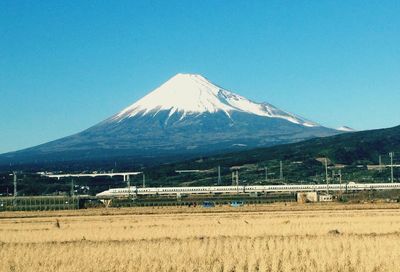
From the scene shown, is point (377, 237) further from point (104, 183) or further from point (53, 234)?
point (104, 183)

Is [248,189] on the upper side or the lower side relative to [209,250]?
upper

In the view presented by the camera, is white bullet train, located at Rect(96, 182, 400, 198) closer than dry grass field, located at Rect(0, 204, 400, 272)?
No

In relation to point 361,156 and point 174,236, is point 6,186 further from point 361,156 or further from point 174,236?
point 174,236

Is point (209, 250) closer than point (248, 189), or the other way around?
point (209, 250)

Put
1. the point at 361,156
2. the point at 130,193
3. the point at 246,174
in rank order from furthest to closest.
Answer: the point at 361,156
the point at 246,174
the point at 130,193

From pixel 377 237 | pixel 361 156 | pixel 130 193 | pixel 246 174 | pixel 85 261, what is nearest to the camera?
pixel 85 261

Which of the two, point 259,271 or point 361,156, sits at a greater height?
point 361,156

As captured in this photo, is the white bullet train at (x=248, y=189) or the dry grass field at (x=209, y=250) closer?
the dry grass field at (x=209, y=250)

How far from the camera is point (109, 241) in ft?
105

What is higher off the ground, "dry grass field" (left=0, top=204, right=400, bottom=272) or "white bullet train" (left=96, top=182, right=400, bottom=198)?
"white bullet train" (left=96, top=182, right=400, bottom=198)

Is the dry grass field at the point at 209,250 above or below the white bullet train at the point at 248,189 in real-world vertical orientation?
below

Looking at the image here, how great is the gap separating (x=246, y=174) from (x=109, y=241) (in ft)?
456

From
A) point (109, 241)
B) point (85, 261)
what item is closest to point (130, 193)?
point (109, 241)

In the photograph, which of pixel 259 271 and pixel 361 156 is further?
pixel 361 156
